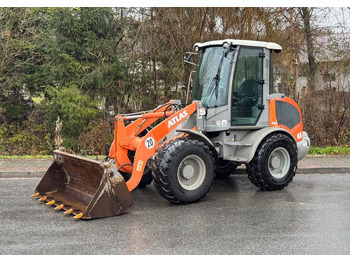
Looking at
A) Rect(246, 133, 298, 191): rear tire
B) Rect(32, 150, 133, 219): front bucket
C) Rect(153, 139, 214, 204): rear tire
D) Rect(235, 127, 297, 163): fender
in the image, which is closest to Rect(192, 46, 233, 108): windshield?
Rect(235, 127, 297, 163): fender

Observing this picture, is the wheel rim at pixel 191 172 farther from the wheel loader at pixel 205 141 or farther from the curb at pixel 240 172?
the curb at pixel 240 172

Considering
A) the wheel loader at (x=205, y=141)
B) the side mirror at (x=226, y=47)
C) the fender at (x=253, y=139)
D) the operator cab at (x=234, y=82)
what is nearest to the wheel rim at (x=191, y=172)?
the wheel loader at (x=205, y=141)

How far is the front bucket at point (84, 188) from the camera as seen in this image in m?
6.82

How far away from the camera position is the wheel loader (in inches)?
297

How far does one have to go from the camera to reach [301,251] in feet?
17.9

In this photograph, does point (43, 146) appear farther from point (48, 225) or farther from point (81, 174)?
point (48, 225)

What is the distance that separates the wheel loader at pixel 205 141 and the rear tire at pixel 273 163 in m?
0.02

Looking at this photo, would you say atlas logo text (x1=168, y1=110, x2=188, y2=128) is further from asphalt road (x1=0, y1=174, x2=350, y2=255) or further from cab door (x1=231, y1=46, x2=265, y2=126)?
asphalt road (x1=0, y1=174, x2=350, y2=255)

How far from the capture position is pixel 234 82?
837 centimetres

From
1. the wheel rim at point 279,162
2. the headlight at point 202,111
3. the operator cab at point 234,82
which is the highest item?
the operator cab at point 234,82

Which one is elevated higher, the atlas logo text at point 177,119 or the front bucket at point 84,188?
the atlas logo text at point 177,119

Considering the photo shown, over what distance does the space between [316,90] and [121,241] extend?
477 inches

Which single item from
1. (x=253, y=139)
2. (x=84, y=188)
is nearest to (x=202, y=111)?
(x=253, y=139)

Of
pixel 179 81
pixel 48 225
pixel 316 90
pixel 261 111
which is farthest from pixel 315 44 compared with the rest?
pixel 48 225
